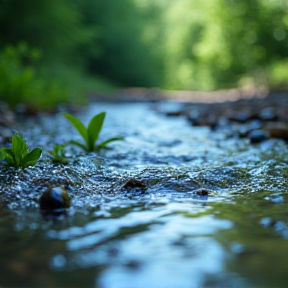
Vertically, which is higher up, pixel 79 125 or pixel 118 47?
pixel 118 47

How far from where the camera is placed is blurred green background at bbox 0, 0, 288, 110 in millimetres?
7132

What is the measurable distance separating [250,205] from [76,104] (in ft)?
23.2

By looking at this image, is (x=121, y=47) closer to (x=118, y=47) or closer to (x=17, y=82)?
(x=118, y=47)

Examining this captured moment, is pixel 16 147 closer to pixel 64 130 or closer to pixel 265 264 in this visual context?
pixel 265 264

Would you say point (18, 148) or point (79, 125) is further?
point (79, 125)

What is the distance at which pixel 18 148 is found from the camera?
1.95 meters

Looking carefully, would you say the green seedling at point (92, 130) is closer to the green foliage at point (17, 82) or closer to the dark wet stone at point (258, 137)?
the dark wet stone at point (258, 137)

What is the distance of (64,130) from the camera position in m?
4.30

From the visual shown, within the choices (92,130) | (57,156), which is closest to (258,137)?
(92,130)

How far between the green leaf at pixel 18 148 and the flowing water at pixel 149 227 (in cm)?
7

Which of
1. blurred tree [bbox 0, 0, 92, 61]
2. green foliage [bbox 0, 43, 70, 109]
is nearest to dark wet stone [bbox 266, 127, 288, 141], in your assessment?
green foliage [bbox 0, 43, 70, 109]

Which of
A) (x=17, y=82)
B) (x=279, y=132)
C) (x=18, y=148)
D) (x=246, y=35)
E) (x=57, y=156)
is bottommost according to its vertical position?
(x=279, y=132)

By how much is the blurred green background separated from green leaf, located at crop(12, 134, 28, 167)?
3.05m

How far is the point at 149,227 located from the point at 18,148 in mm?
923
